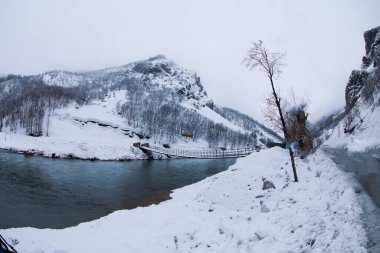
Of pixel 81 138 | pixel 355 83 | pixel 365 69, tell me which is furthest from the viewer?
pixel 81 138

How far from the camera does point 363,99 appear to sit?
5541 cm

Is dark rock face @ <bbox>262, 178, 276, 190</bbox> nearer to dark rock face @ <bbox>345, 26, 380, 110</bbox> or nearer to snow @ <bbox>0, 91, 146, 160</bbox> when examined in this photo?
snow @ <bbox>0, 91, 146, 160</bbox>

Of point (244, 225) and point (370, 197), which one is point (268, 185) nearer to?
point (244, 225)

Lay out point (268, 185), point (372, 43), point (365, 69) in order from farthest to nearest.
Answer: point (372, 43)
point (365, 69)
point (268, 185)

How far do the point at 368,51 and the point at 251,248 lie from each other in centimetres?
10834

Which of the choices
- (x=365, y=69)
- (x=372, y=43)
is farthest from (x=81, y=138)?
(x=372, y=43)

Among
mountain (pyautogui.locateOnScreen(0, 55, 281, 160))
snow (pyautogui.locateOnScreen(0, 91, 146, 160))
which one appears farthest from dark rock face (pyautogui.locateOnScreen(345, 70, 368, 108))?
snow (pyautogui.locateOnScreen(0, 91, 146, 160))

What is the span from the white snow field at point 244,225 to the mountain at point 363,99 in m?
21.5

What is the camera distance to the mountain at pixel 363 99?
3869cm

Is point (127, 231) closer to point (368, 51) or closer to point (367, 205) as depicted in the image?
point (367, 205)

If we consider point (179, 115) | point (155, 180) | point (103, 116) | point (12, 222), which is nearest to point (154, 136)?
point (103, 116)

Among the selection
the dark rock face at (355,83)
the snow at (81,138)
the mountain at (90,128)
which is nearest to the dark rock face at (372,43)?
the dark rock face at (355,83)

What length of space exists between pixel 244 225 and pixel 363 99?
56341 millimetres

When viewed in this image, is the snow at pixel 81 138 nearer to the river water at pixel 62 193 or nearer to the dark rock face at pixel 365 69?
the river water at pixel 62 193
